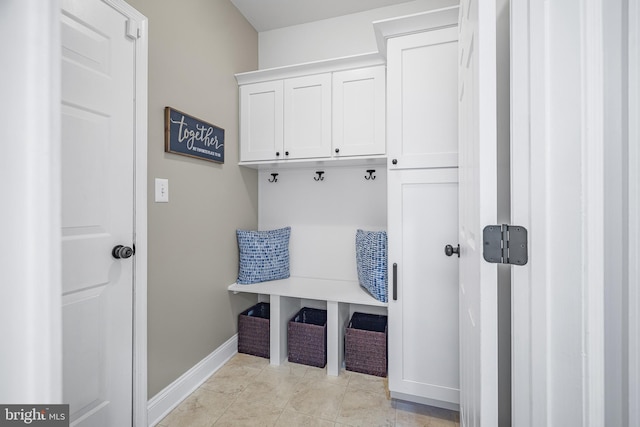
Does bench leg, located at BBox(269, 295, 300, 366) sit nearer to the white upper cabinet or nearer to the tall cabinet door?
Result: the tall cabinet door

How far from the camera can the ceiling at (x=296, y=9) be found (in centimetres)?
216

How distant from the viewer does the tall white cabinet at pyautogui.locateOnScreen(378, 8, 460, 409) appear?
4.90ft

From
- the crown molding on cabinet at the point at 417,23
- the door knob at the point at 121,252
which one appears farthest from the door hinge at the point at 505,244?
the door knob at the point at 121,252

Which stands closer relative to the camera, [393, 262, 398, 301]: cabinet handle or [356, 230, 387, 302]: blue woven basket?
[393, 262, 398, 301]: cabinet handle

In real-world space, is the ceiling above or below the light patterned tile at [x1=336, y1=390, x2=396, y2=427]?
above

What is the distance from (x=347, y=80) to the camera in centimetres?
197

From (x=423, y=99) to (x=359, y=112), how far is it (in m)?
0.52

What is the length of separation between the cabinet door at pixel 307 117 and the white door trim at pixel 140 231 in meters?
0.96

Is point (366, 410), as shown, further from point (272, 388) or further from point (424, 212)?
point (424, 212)

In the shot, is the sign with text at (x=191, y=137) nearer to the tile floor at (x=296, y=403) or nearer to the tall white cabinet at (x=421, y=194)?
the tall white cabinet at (x=421, y=194)

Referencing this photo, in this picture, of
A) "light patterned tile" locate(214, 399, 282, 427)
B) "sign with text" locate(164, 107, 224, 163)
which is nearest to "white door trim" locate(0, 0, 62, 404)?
"sign with text" locate(164, 107, 224, 163)

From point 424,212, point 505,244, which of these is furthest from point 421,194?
point 505,244

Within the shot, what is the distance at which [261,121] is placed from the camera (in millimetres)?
2193

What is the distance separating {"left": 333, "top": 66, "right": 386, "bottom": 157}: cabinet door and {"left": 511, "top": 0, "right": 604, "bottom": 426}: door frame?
1287 millimetres
